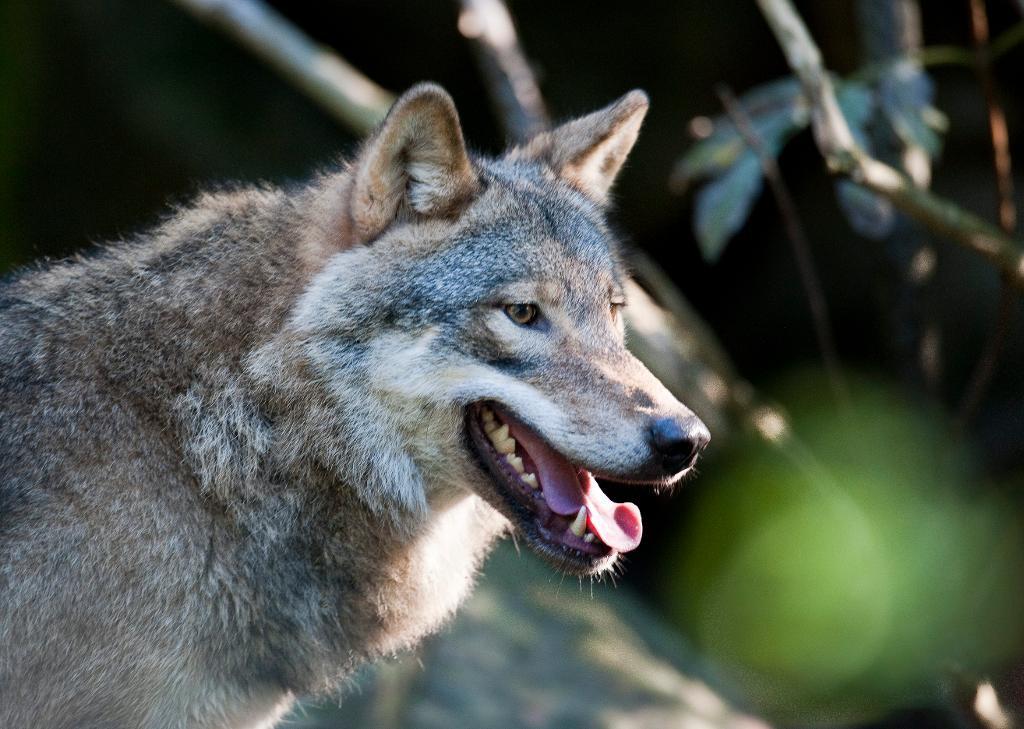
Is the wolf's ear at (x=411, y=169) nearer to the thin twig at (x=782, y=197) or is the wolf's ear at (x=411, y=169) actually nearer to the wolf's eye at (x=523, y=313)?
the wolf's eye at (x=523, y=313)

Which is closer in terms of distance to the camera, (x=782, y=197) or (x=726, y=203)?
(x=726, y=203)

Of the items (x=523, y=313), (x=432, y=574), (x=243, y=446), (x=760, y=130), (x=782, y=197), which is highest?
(x=243, y=446)

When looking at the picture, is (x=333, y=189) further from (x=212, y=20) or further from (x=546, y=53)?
(x=546, y=53)

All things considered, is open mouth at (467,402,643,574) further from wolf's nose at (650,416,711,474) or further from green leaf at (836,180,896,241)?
green leaf at (836,180,896,241)

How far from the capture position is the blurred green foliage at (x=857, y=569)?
267 inches

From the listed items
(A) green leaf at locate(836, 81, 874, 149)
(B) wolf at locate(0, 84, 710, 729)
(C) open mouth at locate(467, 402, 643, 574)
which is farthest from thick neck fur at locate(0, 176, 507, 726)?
(A) green leaf at locate(836, 81, 874, 149)

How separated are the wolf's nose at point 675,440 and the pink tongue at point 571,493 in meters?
0.35

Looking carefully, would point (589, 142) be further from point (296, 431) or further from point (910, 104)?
point (910, 104)

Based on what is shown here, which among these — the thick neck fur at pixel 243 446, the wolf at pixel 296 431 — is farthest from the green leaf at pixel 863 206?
the thick neck fur at pixel 243 446

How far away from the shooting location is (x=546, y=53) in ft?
31.1

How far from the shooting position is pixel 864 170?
16.2ft

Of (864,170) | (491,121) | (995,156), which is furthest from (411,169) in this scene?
(491,121)

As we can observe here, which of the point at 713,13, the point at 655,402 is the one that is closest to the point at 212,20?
the point at 713,13

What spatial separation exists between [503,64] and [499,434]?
3827 millimetres
